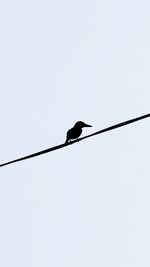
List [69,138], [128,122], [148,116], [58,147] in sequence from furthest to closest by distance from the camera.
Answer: [69,138]
[58,147]
[128,122]
[148,116]

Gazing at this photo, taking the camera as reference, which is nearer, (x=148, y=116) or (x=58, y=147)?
(x=148, y=116)

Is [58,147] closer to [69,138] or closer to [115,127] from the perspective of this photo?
[115,127]

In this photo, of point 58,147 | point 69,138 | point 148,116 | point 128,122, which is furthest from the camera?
point 69,138

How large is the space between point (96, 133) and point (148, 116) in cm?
88

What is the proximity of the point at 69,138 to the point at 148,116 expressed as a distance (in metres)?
7.11

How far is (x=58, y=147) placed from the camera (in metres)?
6.99

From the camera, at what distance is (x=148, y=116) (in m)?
5.80

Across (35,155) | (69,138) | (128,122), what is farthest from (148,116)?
(69,138)

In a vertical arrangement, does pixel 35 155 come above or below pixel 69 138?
below

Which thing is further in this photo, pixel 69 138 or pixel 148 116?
pixel 69 138

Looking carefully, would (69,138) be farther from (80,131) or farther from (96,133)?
(96,133)

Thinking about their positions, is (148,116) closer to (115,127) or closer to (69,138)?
(115,127)

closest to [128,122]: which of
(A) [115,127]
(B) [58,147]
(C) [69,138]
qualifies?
(A) [115,127]

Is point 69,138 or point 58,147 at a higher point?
point 69,138
